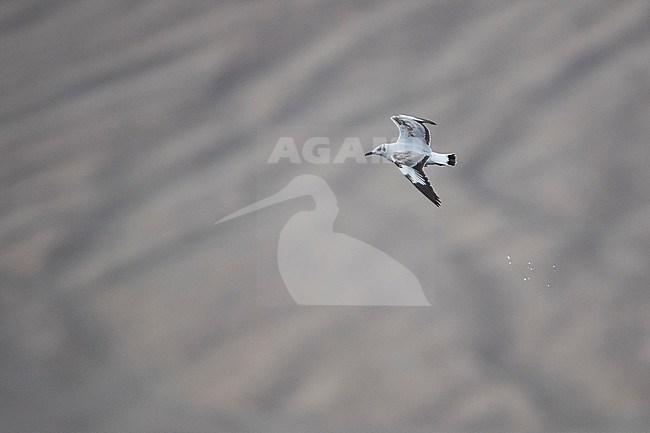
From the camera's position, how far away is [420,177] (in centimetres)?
220

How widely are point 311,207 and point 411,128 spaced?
1.23 ft

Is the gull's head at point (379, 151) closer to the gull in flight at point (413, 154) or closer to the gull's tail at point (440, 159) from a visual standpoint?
the gull in flight at point (413, 154)

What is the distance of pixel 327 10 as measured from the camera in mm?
2291

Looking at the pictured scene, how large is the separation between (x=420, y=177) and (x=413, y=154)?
0.07m

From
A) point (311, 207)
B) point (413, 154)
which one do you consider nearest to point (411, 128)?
point (413, 154)

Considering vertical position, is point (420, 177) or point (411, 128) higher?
point (411, 128)

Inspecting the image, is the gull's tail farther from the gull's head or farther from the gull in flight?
the gull's head

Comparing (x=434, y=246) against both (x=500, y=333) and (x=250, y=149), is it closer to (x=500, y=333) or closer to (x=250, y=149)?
(x=500, y=333)

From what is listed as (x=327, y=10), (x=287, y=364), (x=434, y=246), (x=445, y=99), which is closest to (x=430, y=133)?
(x=445, y=99)

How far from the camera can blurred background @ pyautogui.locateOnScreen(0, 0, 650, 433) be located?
7.14ft

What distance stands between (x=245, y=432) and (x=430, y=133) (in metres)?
1.03

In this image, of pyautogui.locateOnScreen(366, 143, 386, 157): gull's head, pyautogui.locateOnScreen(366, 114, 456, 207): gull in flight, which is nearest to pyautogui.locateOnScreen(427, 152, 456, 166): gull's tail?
pyautogui.locateOnScreen(366, 114, 456, 207): gull in flight

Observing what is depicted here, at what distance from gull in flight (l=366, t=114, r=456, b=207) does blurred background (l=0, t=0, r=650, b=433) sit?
0.11 feet

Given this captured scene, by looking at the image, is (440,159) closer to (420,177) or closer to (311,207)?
(420,177)
